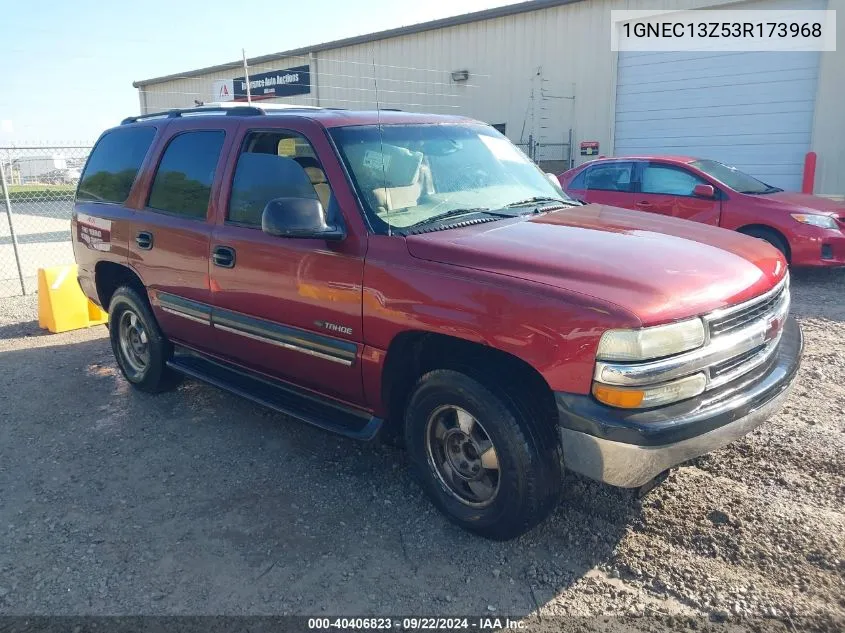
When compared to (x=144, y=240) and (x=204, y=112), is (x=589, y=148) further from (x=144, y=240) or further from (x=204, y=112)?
(x=144, y=240)

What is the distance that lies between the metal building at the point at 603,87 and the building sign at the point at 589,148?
0.10m

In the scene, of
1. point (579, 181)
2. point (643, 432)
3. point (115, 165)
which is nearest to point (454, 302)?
point (643, 432)

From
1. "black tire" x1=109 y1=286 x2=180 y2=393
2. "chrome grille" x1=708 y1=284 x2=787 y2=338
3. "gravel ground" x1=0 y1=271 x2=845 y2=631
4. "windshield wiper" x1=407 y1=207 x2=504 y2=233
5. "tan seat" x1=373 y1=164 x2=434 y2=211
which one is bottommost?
"gravel ground" x1=0 y1=271 x2=845 y2=631

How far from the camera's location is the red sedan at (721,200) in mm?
7984

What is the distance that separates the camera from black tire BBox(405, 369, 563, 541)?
9.24 feet

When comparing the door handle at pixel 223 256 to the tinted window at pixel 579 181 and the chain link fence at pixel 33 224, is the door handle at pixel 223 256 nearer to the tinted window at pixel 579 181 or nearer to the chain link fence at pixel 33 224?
the chain link fence at pixel 33 224

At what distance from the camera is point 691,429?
260 cm

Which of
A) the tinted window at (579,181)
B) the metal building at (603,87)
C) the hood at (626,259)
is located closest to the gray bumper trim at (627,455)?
the hood at (626,259)

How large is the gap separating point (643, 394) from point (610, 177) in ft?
24.7

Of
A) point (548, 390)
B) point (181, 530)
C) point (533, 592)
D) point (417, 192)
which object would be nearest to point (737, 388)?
point (548, 390)

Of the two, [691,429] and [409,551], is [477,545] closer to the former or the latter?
[409,551]

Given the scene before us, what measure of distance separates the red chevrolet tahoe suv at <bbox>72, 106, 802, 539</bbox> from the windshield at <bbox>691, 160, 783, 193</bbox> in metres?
5.54

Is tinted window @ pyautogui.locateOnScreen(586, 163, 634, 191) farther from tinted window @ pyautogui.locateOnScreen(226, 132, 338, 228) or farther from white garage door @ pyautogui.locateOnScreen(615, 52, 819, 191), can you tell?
tinted window @ pyautogui.locateOnScreen(226, 132, 338, 228)

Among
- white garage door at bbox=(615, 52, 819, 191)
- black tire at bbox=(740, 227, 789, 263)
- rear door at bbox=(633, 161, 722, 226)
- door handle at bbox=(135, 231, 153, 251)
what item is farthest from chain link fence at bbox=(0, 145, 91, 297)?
white garage door at bbox=(615, 52, 819, 191)
